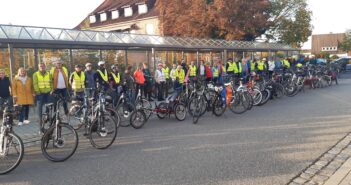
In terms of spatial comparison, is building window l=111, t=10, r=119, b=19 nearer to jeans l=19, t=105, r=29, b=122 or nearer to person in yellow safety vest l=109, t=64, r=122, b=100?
person in yellow safety vest l=109, t=64, r=122, b=100

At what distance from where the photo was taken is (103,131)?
261 inches

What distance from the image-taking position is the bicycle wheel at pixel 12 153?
5223 mm

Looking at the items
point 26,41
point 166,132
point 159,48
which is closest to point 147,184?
point 166,132

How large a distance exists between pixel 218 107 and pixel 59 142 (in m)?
5.20

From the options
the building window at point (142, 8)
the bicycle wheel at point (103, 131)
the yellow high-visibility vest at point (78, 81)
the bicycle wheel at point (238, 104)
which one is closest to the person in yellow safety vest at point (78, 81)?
the yellow high-visibility vest at point (78, 81)

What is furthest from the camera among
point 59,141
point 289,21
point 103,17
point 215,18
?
point 103,17

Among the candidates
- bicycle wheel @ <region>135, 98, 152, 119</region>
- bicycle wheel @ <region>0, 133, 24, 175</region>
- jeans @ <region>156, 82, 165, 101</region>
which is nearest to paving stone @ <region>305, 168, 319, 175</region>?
bicycle wheel @ <region>0, 133, 24, 175</region>

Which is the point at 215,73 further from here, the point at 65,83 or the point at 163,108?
the point at 65,83

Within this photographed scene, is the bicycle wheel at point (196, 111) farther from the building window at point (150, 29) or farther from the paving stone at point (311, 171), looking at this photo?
the building window at point (150, 29)

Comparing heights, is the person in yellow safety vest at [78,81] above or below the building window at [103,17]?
below

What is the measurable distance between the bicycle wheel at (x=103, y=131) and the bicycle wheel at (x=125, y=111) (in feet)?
5.64

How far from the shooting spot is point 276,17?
37.3 metres

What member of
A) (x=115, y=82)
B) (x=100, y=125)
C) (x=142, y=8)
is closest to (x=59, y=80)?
(x=115, y=82)

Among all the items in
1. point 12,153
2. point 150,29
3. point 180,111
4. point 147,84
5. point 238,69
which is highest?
point 150,29
